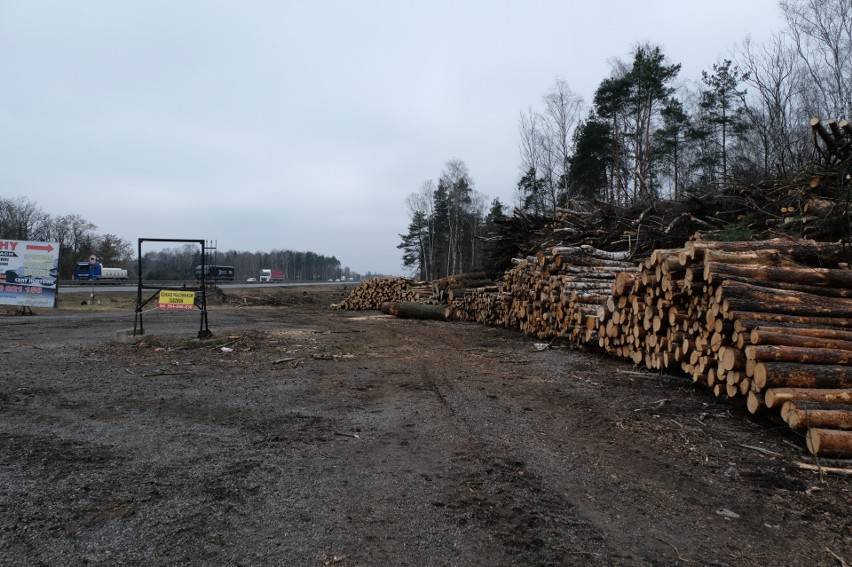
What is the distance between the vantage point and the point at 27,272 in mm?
16578

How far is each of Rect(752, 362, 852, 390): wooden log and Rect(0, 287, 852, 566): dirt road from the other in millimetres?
518

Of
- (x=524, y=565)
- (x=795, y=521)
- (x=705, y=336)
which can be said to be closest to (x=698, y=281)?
(x=705, y=336)

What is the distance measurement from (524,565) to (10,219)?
68.6 meters

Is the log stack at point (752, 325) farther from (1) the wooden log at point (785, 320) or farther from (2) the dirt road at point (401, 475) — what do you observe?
(2) the dirt road at point (401, 475)

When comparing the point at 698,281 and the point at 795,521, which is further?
the point at 698,281

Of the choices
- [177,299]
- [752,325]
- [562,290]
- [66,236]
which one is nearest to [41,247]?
[177,299]

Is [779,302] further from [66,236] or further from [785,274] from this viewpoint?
[66,236]

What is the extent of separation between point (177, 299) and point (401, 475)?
870 centimetres

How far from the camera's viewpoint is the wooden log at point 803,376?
14.1 feet

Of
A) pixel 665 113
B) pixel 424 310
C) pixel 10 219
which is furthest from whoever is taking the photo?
pixel 10 219

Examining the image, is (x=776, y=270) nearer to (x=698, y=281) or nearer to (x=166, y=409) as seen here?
(x=698, y=281)

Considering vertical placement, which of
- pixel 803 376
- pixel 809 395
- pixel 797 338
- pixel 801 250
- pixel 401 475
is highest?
pixel 801 250

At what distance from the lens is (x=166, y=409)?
5332 millimetres

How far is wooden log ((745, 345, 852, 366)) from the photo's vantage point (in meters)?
4.51
